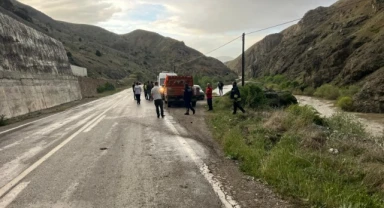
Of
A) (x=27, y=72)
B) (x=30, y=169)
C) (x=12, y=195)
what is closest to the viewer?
(x=12, y=195)

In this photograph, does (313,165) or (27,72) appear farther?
(27,72)

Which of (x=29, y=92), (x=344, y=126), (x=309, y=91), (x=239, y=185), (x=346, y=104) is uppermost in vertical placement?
(x=29, y=92)

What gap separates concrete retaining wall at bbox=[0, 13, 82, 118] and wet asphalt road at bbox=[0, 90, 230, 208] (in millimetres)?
8136

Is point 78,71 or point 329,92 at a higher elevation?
point 78,71

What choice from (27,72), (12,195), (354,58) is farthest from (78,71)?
(12,195)

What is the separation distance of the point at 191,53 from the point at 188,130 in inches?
6306

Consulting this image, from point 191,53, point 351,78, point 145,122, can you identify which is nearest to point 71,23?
point 191,53

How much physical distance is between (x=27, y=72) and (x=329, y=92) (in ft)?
109

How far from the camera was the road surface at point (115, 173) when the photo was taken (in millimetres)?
5250

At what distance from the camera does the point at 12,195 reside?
5.45 m

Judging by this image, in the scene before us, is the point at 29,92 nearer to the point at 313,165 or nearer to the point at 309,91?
the point at 313,165

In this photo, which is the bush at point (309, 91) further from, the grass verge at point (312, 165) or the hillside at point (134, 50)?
the hillside at point (134, 50)

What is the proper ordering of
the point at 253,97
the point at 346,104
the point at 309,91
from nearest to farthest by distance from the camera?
the point at 253,97
the point at 346,104
the point at 309,91

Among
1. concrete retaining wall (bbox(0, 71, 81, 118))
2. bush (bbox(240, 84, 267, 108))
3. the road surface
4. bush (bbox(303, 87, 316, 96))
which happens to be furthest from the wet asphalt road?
bush (bbox(303, 87, 316, 96))
